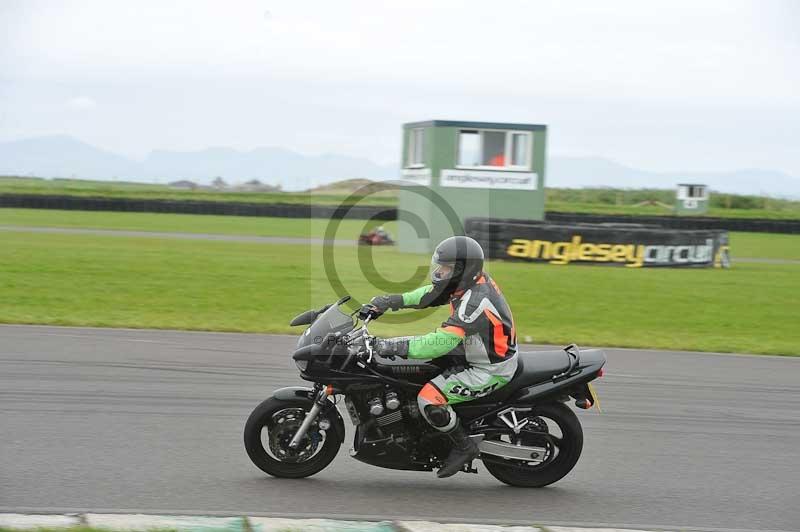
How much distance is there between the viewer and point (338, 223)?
40500 mm

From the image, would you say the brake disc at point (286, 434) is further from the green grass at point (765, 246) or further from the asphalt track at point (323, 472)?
the green grass at point (765, 246)

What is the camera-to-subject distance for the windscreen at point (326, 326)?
6.12 metres

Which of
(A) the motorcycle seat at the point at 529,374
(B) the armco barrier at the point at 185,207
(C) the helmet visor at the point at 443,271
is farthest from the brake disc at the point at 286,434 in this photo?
(B) the armco barrier at the point at 185,207

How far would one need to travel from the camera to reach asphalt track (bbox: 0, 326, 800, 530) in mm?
5801

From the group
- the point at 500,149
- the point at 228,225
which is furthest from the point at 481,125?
the point at 228,225

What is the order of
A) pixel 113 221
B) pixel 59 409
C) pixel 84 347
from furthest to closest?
1. pixel 113 221
2. pixel 84 347
3. pixel 59 409

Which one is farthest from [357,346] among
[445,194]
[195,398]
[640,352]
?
[445,194]

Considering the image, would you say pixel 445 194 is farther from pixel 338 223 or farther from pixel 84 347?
pixel 84 347

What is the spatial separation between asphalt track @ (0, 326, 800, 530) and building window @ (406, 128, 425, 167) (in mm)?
17581

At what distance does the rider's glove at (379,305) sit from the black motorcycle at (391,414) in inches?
2.1

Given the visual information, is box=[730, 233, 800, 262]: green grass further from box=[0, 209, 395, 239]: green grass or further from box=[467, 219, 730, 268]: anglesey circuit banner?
box=[0, 209, 395, 239]: green grass

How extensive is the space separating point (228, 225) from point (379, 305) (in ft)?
113

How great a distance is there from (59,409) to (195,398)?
Answer: 4.11 feet

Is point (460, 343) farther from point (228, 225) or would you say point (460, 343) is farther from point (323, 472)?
point (228, 225)
